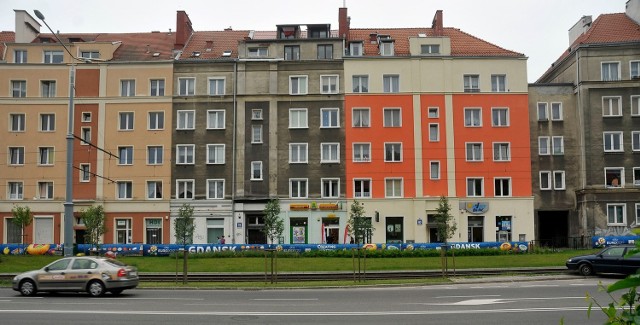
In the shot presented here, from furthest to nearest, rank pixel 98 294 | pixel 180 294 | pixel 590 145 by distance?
pixel 590 145 < pixel 180 294 < pixel 98 294

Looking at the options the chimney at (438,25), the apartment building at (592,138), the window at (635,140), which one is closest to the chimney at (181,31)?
the chimney at (438,25)

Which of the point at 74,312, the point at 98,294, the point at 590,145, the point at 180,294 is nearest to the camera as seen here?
the point at 74,312

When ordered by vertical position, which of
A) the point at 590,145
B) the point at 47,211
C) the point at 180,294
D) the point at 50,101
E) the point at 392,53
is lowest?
the point at 180,294

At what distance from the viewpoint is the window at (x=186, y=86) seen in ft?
184

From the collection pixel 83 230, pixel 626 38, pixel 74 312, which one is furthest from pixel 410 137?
pixel 74 312

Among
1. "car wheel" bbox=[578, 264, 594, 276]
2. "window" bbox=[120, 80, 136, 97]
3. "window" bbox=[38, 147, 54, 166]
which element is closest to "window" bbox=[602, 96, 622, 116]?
"car wheel" bbox=[578, 264, 594, 276]

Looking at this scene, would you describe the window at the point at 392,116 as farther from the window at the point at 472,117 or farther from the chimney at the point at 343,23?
the chimney at the point at 343,23

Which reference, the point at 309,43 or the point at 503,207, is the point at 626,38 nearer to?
the point at 503,207

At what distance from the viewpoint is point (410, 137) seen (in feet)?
181

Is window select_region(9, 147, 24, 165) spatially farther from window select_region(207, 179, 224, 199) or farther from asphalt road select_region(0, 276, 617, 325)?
asphalt road select_region(0, 276, 617, 325)

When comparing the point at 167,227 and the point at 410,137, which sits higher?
the point at 410,137

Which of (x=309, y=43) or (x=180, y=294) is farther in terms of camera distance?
(x=309, y=43)

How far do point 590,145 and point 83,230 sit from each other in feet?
136

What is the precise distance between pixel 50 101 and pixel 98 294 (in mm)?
37355
